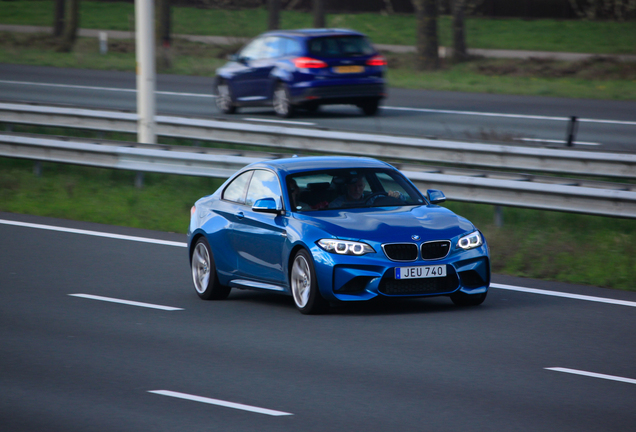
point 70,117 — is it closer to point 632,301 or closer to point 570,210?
point 570,210

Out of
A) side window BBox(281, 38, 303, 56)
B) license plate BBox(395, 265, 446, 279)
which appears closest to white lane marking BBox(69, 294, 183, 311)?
license plate BBox(395, 265, 446, 279)

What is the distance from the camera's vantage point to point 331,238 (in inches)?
383

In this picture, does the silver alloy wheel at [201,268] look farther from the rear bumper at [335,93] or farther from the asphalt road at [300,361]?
the rear bumper at [335,93]

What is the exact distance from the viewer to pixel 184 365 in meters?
8.17

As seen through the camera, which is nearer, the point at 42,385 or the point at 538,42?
the point at 42,385

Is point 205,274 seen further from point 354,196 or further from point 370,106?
point 370,106

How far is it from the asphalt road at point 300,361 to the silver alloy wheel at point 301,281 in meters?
0.16

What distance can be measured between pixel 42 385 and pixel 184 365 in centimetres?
102

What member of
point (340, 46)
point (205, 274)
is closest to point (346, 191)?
point (205, 274)

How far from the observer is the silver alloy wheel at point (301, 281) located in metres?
9.96

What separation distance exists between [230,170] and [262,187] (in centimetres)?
526

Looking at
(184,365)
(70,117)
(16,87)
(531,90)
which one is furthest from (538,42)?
(184,365)

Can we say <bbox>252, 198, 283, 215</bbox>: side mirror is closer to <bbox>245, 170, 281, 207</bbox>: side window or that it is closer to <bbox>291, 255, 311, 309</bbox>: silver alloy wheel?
<bbox>245, 170, 281, 207</bbox>: side window

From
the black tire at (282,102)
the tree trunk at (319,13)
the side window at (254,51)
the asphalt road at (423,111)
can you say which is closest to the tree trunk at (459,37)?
the tree trunk at (319,13)
